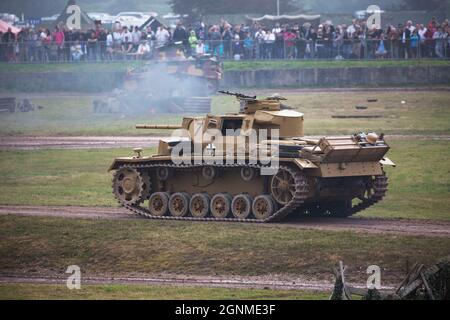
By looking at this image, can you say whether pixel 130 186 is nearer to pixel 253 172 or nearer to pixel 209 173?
pixel 209 173

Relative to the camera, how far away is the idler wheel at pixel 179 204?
31734 mm

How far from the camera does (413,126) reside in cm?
5000

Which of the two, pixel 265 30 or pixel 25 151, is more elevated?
pixel 265 30

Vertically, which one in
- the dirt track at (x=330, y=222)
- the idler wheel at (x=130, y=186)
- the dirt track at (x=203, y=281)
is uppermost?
the idler wheel at (x=130, y=186)

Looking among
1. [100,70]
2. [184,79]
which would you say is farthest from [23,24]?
[184,79]

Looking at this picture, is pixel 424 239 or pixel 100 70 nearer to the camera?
pixel 424 239

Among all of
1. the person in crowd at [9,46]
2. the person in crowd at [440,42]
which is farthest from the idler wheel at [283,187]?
the person in crowd at [9,46]

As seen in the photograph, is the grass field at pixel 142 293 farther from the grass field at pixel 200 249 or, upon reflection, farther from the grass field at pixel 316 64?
the grass field at pixel 316 64

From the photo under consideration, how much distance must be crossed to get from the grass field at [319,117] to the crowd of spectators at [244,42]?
13.0ft

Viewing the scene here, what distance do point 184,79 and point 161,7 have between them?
52305mm

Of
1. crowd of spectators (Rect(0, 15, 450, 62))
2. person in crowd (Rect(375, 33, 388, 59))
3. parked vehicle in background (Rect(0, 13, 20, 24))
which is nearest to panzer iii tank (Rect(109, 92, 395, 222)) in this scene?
crowd of spectators (Rect(0, 15, 450, 62))

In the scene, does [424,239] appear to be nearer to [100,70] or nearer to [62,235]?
[62,235]

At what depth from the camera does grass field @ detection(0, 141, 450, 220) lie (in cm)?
3459

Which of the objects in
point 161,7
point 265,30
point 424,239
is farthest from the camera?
point 161,7
